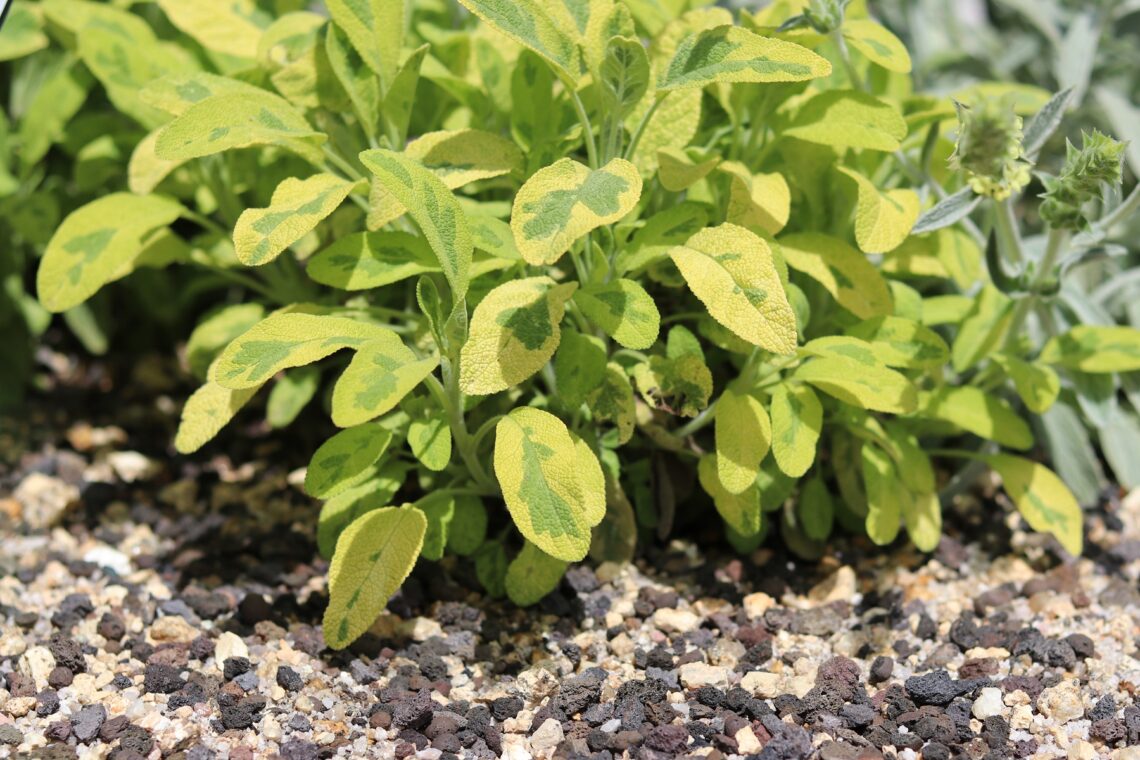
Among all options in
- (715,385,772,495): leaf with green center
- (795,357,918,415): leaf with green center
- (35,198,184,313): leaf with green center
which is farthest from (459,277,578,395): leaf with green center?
(35,198,184,313): leaf with green center

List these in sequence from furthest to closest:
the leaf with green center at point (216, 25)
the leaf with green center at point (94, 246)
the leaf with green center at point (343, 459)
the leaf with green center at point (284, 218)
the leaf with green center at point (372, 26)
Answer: the leaf with green center at point (216, 25) → the leaf with green center at point (94, 246) → the leaf with green center at point (372, 26) → the leaf with green center at point (343, 459) → the leaf with green center at point (284, 218)

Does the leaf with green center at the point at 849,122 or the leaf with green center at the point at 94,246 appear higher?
the leaf with green center at the point at 849,122

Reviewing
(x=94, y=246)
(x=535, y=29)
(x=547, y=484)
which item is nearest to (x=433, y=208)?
(x=535, y=29)

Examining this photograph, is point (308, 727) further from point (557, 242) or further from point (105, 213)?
point (105, 213)

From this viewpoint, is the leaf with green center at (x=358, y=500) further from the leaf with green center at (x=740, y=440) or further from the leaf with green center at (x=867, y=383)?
the leaf with green center at (x=867, y=383)

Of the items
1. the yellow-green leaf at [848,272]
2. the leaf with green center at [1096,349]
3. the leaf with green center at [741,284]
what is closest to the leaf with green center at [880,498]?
the yellow-green leaf at [848,272]

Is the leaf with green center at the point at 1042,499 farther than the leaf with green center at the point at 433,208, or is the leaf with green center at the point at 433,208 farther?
the leaf with green center at the point at 1042,499
